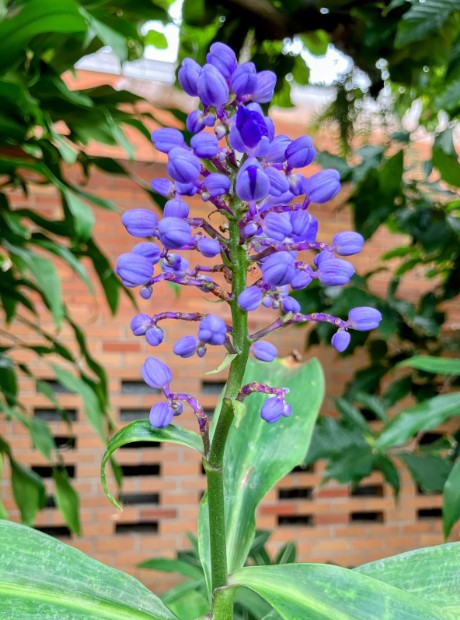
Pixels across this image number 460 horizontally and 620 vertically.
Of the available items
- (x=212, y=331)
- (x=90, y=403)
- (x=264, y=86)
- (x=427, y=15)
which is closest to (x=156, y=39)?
(x=427, y=15)

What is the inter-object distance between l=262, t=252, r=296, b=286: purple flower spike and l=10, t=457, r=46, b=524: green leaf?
76 centimetres

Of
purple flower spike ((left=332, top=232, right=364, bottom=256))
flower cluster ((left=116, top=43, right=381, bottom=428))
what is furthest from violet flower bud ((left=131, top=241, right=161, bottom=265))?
purple flower spike ((left=332, top=232, right=364, bottom=256))

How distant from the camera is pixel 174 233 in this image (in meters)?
0.30

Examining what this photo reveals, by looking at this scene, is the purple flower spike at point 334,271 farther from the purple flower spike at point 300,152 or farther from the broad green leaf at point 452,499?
the broad green leaf at point 452,499

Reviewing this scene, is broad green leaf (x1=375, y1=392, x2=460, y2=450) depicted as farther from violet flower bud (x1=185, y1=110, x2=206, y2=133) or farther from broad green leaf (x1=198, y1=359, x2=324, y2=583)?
violet flower bud (x1=185, y1=110, x2=206, y2=133)

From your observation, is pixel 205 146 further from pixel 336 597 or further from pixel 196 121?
pixel 336 597

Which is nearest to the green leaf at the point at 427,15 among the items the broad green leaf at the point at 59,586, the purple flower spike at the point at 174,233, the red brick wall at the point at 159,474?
the purple flower spike at the point at 174,233

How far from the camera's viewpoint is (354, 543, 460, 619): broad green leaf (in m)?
0.34

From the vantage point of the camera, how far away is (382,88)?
112 cm

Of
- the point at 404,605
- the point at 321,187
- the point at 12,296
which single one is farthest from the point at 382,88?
the point at 404,605

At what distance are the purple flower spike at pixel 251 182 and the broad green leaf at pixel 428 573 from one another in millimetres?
226

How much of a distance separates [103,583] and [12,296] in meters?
0.72

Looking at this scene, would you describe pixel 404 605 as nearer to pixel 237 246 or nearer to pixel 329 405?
pixel 237 246

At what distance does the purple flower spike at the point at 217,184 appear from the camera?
0.99 feet
